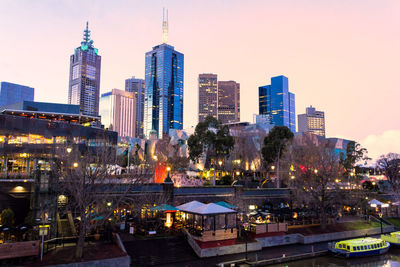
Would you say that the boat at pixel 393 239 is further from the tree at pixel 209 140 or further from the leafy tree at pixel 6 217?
the leafy tree at pixel 6 217

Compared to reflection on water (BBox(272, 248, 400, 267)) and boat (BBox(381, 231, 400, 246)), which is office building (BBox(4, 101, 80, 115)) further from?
boat (BBox(381, 231, 400, 246))

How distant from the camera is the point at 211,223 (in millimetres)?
27875

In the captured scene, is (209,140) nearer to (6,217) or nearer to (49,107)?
(6,217)

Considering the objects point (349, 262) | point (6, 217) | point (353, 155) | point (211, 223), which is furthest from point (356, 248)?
point (353, 155)

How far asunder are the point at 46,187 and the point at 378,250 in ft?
106

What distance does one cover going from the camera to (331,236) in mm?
35438

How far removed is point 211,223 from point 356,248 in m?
14.5

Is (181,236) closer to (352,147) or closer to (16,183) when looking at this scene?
(16,183)

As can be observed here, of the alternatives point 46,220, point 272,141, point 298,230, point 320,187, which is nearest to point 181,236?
point 46,220

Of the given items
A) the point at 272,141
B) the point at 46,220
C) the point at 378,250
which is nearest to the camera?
the point at 46,220

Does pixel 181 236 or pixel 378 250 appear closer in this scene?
pixel 181 236

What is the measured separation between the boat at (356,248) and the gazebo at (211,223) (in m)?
10.2

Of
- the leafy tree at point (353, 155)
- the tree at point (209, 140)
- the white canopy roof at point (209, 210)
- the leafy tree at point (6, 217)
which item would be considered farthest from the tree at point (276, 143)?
the leafy tree at point (6, 217)

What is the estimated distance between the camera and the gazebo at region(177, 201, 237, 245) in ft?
89.6
